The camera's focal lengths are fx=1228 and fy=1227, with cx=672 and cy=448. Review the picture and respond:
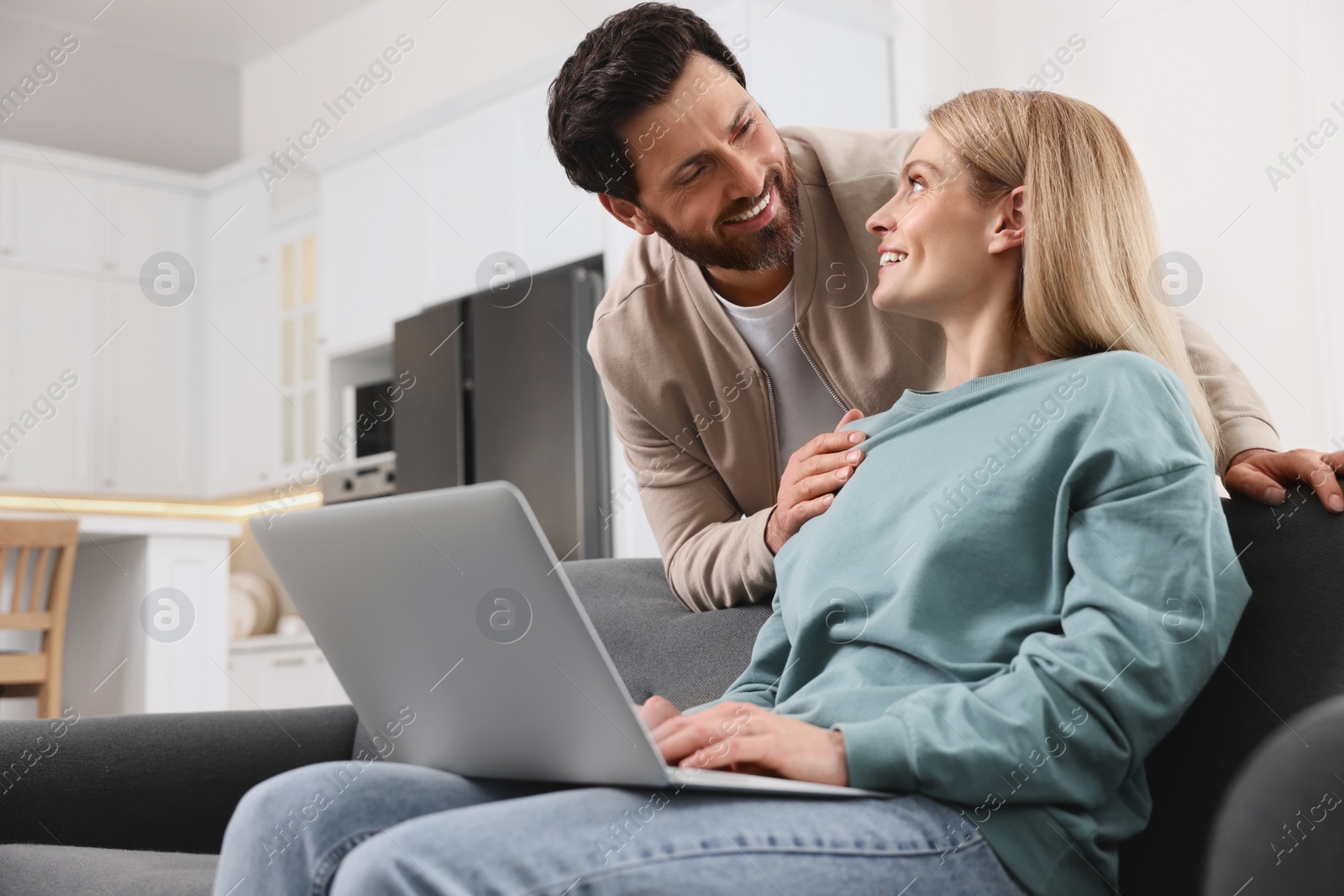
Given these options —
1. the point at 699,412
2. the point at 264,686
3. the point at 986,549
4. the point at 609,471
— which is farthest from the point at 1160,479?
the point at 264,686

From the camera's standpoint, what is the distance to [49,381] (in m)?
5.23

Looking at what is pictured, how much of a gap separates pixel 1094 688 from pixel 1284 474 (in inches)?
13.0

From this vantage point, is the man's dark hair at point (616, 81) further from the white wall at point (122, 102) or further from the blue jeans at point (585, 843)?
the white wall at point (122, 102)

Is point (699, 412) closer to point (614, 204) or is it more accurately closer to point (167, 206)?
point (614, 204)

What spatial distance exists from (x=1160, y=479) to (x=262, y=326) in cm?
491

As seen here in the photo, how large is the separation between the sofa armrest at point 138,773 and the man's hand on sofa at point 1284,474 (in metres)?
1.13

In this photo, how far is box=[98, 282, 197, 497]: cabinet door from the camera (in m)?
5.39

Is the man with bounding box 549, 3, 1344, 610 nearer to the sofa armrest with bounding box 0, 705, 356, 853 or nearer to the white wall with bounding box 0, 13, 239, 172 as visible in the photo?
the sofa armrest with bounding box 0, 705, 356, 853

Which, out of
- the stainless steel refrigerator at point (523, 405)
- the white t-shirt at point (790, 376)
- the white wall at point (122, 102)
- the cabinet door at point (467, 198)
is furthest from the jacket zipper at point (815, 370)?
the white wall at point (122, 102)

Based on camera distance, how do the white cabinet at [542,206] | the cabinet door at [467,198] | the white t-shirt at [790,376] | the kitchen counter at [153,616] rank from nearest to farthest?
the white t-shirt at [790,376] → the kitchen counter at [153,616] → the white cabinet at [542,206] → the cabinet door at [467,198]

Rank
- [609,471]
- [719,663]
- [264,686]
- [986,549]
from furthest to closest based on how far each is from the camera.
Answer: [264,686] → [609,471] → [719,663] → [986,549]

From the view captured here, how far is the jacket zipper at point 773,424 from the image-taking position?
64.4 inches

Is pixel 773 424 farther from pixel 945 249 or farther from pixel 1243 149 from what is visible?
pixel 1243 149

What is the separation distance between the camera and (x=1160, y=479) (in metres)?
0.92
